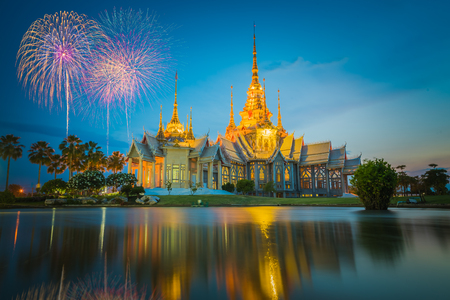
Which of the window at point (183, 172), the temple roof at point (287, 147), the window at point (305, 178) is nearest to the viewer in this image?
the window at point (183, 172)

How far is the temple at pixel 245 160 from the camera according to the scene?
4528 centimetres

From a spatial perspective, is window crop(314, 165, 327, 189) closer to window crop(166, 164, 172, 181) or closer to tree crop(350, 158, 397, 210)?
window crop(166, 164, 172, 181)

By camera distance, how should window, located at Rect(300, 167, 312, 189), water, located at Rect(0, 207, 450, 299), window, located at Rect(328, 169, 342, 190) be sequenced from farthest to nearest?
window, located at Rect(300, 167, 312, 189), window, located at Rect(328, 169, 342, 190), water, located at Rect(0, 207, 450, 299)

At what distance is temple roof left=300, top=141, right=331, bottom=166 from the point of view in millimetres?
53031

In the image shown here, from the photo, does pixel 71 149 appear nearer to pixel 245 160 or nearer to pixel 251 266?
pixel 245 160

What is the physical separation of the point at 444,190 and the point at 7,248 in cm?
4315

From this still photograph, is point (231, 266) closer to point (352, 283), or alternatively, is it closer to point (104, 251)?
point (352, 283)

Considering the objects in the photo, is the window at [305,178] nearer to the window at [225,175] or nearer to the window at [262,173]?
the window at [262,173]

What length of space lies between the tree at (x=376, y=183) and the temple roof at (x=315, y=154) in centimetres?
3733

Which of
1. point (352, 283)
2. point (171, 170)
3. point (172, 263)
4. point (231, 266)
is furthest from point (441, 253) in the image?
point (171, 170)

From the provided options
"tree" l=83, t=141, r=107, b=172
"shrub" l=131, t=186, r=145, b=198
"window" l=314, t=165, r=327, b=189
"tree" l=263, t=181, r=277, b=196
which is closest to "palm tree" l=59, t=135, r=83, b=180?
"tree" l=83, t=141, r=107, b=172

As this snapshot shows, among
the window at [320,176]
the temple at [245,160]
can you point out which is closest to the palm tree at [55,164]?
the temple at [245,160]

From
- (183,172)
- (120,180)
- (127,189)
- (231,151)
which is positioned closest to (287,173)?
(231,151)

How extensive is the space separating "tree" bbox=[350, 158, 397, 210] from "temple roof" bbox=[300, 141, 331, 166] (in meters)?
37.3
